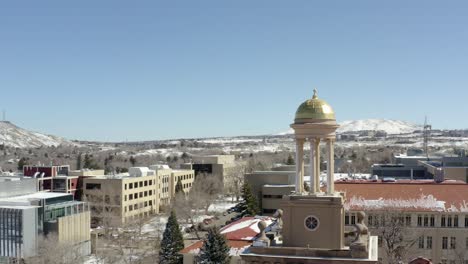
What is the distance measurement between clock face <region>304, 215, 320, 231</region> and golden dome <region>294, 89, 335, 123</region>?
3.57 metres

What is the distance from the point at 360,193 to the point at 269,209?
25699mm

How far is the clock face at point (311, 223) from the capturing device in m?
19.5

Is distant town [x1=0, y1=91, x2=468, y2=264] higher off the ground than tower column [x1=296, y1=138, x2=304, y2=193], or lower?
lower

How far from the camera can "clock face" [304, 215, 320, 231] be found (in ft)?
64.1

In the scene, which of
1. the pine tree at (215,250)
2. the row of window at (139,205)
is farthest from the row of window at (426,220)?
the row of window at (139,205)

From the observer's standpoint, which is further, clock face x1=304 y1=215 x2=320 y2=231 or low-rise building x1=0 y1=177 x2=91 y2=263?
low-rise building x1=0 y1=177 x2=91 y2=263

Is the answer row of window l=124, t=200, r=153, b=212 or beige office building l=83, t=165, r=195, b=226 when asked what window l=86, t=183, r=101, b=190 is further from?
row of window l=124, t=200, r=153, b=212

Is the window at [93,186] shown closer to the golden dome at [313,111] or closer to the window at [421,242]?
the window at [421,242]

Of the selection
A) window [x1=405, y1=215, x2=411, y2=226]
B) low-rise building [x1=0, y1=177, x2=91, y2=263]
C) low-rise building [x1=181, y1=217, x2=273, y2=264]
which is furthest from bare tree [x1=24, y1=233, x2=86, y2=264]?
window [x1=405, y1=215, x2=411, y2=226]

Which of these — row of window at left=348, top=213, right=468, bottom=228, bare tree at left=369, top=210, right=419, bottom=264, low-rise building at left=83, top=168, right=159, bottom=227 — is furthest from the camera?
low-rise building at left=83, top=168, right=159, bottom=227

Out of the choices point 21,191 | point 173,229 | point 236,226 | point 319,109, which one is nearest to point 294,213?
point 319,109

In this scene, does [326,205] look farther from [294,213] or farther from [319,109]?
[319,109]

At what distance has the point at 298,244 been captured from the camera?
64.5ft

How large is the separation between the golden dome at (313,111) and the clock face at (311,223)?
11.7 ft
